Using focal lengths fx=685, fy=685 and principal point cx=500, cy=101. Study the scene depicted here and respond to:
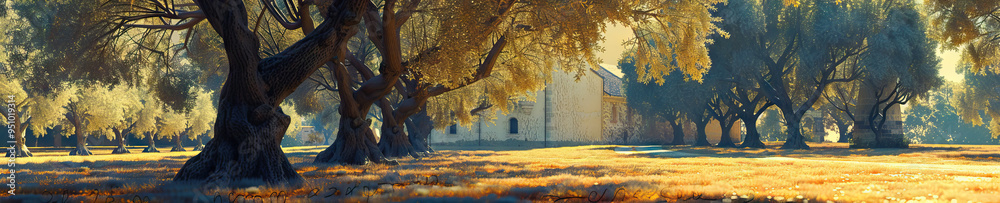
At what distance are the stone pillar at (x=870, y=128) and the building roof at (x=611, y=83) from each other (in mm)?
20978

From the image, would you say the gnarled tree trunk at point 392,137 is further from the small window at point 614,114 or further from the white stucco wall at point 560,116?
the small window at point 614,114

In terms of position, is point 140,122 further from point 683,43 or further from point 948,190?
point 948,190

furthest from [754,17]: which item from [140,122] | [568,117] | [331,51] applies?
[140,122]

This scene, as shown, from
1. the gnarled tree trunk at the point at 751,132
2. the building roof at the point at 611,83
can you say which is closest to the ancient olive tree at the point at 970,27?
the gnarled tree trunk at the point at 751,132

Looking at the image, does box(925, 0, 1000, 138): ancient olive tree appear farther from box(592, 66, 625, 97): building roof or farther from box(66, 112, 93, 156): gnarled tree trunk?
box(66, 112, 93, 156): gnarled tree trunk

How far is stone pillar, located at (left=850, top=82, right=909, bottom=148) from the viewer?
127ft

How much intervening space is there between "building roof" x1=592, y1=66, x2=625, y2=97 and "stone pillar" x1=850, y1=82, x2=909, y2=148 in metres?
21.0

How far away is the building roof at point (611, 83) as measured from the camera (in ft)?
196

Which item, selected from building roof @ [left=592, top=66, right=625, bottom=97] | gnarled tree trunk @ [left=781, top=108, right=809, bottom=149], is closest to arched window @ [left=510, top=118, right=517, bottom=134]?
building roof @ [left=592, top=66, right=625, bottom=97]

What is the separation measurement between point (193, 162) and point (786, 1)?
1245 centimetres

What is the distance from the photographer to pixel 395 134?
2256 centimetres

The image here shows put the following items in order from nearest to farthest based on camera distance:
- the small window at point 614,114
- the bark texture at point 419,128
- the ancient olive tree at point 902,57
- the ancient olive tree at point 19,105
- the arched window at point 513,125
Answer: the ancient olive tree at point 19,105 → the bark texture at point 419,128 → the ancient olive tree at point 902,57 → the arched window at point 513,125 → the small window at point 614,114

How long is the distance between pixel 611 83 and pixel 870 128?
25.5m

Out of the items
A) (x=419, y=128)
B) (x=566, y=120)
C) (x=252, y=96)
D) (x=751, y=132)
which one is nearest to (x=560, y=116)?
(x=566, y=120)
